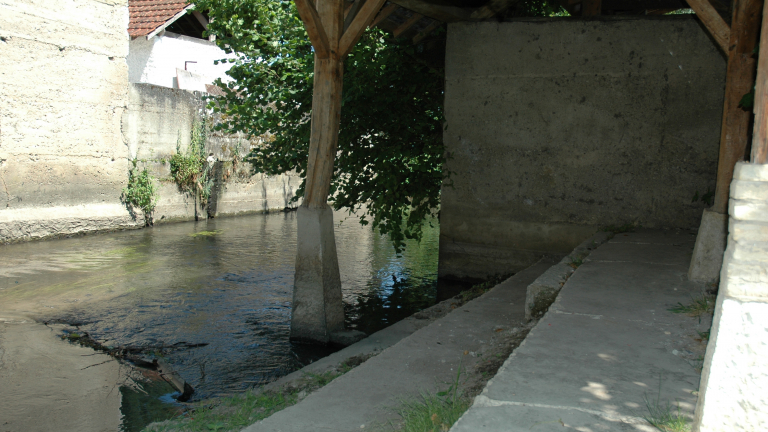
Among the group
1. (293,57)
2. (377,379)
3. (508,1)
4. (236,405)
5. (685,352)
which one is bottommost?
(236,405)

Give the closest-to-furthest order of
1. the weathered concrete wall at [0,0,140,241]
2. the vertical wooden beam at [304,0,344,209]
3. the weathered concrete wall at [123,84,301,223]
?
the vertical wooden beam at [304,0,344,209], the weathered concrete wall at [0,0,140,241], the weathered concrete wall at [123,84,301,223]

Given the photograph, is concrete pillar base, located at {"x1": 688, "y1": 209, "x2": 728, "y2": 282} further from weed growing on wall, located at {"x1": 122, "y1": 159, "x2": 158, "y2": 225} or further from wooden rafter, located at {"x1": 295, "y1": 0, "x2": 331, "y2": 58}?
weed growing on wall, located at {"x1": 122, "y1": 159, "x2": 158, "y2": 225}

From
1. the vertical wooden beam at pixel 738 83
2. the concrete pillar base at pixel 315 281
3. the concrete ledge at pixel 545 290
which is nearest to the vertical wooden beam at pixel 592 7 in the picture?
the vertical wooden beam at pixel 738 83

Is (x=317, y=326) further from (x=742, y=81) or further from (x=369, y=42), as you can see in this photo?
(x=369, y=42)

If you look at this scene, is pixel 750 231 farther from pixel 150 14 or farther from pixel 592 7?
pixel 150 14

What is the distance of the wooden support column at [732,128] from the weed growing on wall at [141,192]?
10118 mm

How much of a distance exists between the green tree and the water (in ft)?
3.91

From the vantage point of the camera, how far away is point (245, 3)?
292 inches

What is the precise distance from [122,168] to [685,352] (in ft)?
34.8

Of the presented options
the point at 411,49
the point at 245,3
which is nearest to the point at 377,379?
the point at 411,49

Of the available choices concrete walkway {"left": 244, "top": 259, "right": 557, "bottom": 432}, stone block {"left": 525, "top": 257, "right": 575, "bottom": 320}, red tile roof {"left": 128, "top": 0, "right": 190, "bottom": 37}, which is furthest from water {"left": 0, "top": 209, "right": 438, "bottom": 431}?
red tile roof {"left": 128, "top": 0, "right": 190, "bottom": 37}

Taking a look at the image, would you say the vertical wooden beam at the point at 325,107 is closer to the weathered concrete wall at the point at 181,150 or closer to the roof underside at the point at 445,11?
the roof underside at the point at 445,11

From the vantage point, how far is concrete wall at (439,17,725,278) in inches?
252

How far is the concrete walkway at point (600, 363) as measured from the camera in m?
2.00
